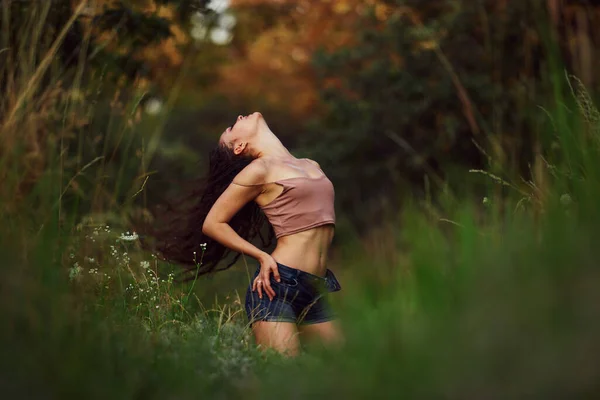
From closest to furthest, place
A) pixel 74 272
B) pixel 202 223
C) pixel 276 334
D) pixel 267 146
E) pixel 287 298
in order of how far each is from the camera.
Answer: pixel 74 272, pixel 276 334, pixel 287 298, pixel 267 146, pixel 202 223

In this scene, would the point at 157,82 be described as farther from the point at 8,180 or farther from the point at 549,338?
the point at 549,338

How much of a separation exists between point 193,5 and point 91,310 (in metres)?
4.51

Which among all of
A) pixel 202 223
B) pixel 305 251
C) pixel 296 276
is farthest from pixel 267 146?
pixel 296 276

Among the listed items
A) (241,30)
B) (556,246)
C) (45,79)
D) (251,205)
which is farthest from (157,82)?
(241,30)

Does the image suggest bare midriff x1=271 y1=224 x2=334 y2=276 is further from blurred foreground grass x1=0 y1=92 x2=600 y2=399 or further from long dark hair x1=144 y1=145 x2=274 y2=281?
blurred foreground grass x1=0 y1=92 x2=600 y2=399

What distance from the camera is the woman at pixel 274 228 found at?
4594mm

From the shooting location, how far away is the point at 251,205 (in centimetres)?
521

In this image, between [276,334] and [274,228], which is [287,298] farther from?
[274,228]

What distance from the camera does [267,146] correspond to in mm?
5098

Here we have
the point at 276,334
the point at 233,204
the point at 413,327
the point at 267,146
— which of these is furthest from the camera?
the point at 267,146

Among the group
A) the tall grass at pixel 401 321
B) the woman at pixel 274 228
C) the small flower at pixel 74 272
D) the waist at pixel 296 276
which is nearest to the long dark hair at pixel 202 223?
the woman at pixel 274 228

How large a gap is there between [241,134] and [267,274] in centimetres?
94

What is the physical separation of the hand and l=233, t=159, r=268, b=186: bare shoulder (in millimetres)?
438

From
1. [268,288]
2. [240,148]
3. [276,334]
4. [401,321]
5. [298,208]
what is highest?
[401,321]
